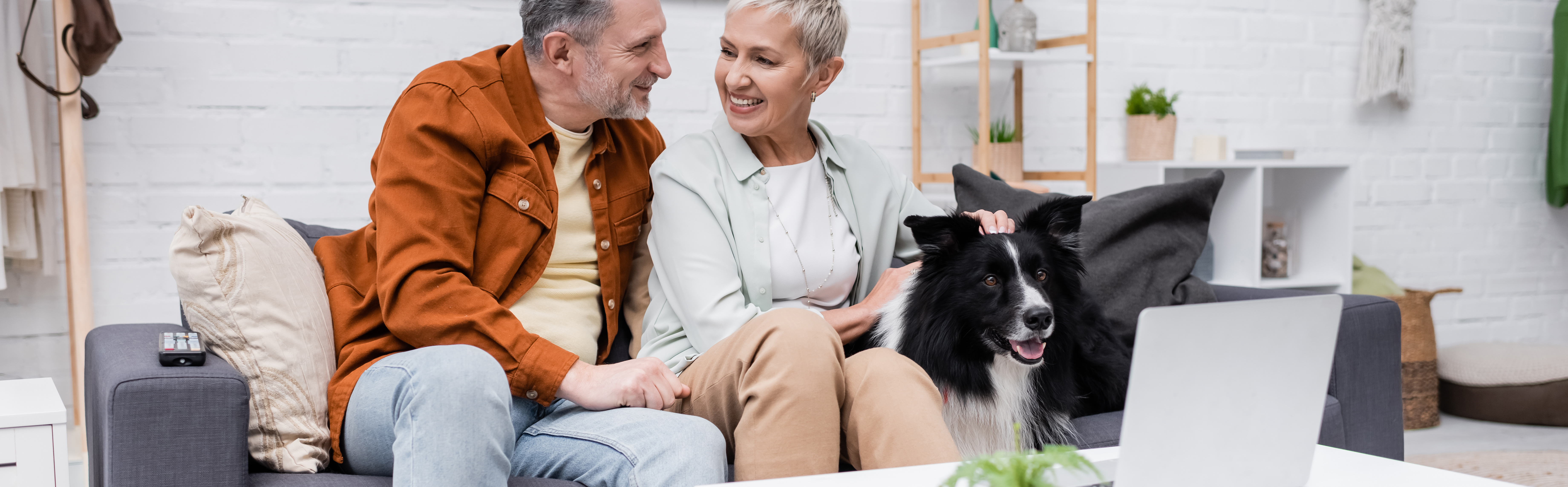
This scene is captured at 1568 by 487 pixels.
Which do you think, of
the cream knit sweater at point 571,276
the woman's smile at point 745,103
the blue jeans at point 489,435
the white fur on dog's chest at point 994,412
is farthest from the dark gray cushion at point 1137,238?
the blue jeans at point 489,435

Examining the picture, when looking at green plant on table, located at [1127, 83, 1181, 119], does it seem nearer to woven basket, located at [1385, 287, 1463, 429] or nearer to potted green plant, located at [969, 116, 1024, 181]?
potted green plant, located at [969, 116, 1024, 181]

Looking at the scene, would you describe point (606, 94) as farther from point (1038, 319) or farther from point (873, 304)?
point (1038, 319)

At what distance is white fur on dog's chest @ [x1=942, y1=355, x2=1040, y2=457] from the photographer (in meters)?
1.57

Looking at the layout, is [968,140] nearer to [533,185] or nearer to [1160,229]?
[1160,229]

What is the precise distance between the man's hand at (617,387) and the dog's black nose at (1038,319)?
0.51 metres

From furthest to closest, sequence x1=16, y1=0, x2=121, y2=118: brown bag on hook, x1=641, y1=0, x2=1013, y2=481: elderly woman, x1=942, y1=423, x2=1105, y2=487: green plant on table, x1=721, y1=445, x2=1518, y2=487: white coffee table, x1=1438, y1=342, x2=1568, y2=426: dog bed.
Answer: x1=1438, y1=342, x2=1568, y2=426: dog bed → x1=16, y1=0, x2=121, y2=118: brown bag on hook → x1=641, y1=0, x2=1013, y2=481: elderly woman → x1=721, y1=445, x2=1518, y2=487: white coffee table → x1=942, y1=423, x2=1105, y2=487: green plant on table

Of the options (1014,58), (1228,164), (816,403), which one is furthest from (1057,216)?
(1228,164)

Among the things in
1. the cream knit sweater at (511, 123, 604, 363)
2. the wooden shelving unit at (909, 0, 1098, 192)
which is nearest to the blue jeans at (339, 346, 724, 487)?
the cream knit sweater at (511, 123, 604, 363)

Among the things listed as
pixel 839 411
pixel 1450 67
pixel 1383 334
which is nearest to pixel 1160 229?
pixel 1383 334

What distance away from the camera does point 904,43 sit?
3121 millimetres

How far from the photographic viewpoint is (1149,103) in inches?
126

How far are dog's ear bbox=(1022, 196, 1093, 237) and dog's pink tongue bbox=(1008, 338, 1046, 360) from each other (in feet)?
0.66

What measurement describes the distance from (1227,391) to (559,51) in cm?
115

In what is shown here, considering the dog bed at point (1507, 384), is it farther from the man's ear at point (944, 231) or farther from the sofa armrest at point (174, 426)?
the sofa armrest at point (174, 426)
